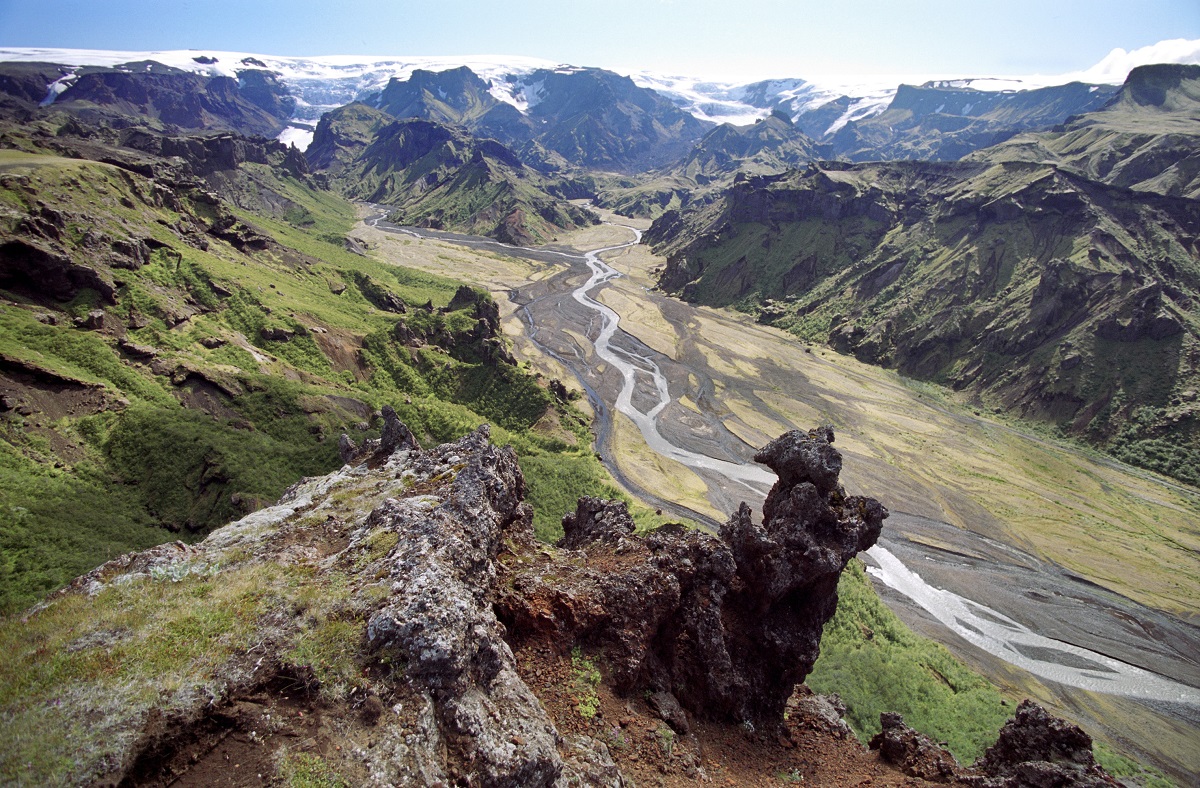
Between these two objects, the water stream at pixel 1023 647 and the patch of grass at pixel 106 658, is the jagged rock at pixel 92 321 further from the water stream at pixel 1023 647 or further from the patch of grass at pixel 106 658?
the water stream at pixel 1023 647

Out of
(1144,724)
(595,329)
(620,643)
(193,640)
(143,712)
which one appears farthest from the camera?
(595,329)

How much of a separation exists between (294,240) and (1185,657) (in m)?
158

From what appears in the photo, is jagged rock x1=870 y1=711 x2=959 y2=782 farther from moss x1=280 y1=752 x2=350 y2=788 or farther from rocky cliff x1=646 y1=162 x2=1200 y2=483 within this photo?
rocky cliff x1=646 y1=162 x2=1200 y2=483

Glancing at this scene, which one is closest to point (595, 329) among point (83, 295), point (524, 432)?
point (524, 432)

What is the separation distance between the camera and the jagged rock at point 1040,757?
1770 centimetres

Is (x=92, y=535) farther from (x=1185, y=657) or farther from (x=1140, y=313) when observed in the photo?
(x=1140, y=313)

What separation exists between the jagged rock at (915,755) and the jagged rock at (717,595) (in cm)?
420

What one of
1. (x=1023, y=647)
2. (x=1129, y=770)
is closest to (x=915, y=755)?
(x=1129, y=770)

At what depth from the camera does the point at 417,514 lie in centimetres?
1889

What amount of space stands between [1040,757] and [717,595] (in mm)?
12496

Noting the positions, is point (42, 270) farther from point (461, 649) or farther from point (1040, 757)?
point (1040, 757)

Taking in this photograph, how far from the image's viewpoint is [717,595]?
2211cm

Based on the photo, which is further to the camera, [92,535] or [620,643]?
[92,535]

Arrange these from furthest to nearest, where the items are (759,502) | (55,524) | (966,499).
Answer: (966,499), (759,502), (55,524)
